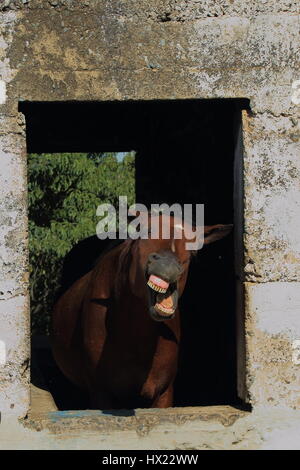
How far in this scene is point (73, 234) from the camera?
42.6 feet

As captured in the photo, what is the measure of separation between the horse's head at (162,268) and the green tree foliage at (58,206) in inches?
304

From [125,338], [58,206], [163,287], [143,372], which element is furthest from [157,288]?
[58,206]

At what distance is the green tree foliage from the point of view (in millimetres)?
12945

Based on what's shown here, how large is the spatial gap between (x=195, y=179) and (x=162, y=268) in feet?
8.93

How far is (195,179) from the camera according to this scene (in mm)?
7281

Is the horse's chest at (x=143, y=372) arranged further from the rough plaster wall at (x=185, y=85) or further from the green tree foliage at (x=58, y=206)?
the green tree foliage at (x=58, y=206)

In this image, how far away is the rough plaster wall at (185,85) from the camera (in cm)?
461

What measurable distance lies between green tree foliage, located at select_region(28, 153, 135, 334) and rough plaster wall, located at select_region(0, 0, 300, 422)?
8.13 m

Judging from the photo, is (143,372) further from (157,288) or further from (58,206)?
(58,206)

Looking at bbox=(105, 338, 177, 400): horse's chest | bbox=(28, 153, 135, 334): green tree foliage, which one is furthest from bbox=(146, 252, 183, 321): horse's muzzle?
bbox=(28, 153, 135, 334): green tree foliage

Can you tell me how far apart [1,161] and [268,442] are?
1.88 m

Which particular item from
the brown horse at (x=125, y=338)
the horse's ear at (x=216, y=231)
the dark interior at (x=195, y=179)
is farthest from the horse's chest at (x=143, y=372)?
the horse's ear at (x=216, y=231)

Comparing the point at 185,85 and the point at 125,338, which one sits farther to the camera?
the point at 125,338

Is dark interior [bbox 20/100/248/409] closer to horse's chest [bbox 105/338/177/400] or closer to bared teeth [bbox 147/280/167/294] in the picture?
horse's chest [bbox 105/338/177/400]
